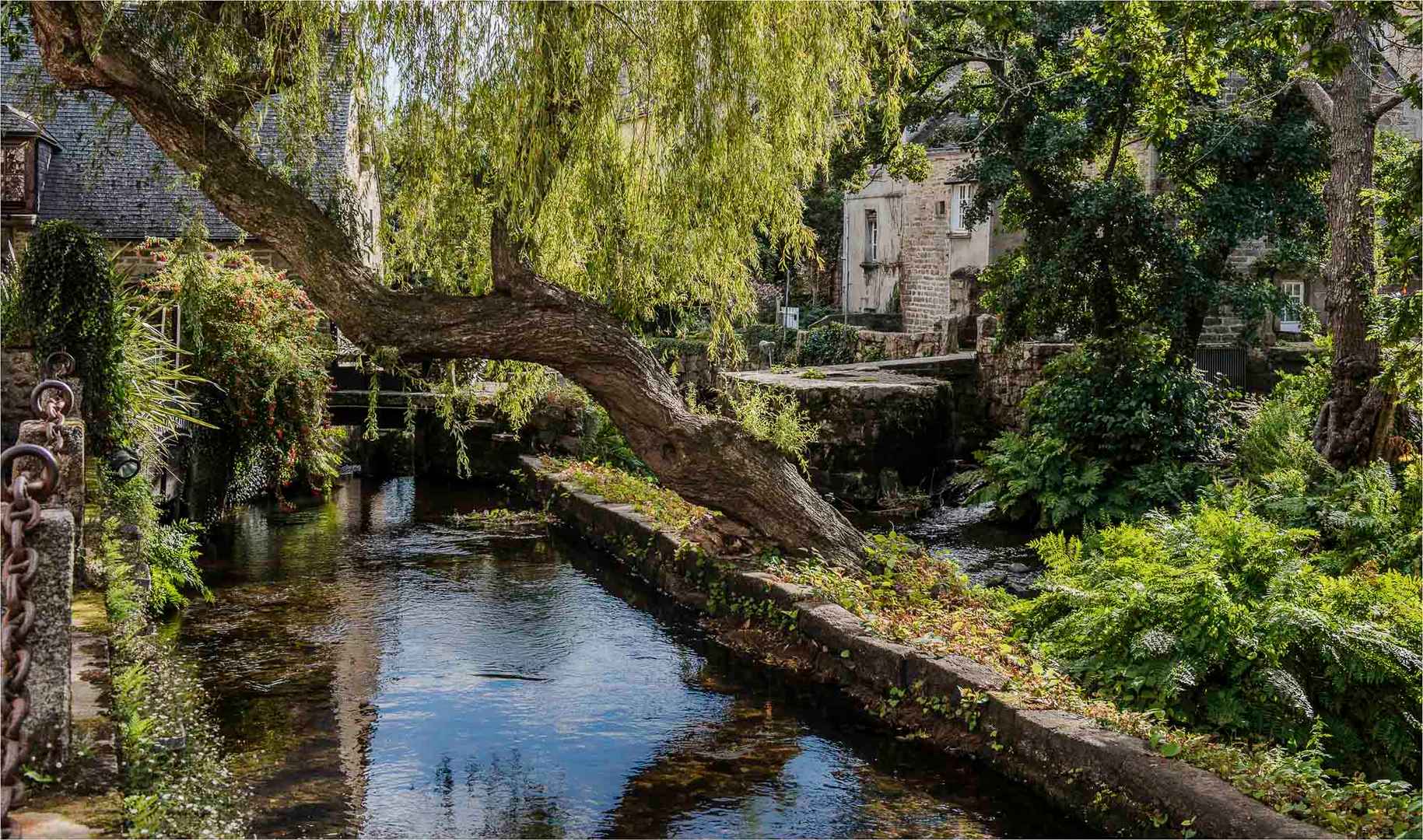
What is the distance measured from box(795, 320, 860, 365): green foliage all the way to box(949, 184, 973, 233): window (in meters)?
3.33

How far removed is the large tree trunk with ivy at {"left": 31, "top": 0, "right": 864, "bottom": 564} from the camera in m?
9.55

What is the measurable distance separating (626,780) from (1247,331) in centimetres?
1464

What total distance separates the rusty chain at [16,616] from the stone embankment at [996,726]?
13.9 ft

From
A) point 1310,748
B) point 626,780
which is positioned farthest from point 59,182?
point 1310,748

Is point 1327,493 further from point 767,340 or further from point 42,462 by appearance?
point 767,340

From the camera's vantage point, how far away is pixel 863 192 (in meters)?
35.8

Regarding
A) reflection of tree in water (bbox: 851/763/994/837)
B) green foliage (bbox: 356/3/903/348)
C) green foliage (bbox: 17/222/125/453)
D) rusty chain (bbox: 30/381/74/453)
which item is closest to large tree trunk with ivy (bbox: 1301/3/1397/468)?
green foliage (bbox: 356/3/903/348)

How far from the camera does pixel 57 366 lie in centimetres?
934

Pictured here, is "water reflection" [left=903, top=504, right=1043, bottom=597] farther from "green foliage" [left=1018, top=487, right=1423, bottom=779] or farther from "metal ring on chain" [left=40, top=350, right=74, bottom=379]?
"metal ring on chain" [left=40, top=350, right=74, bottom=379]

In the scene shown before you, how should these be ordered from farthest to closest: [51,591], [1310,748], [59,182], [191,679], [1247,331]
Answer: [59,182], [1247,331], [191,679], [1310,748], [51,591]

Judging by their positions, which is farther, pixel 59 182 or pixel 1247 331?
pixel 59 182

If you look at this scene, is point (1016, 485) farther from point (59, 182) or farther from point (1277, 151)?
point (59, 182)

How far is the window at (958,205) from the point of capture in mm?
31047

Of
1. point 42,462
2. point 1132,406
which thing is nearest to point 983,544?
point 1132,406
